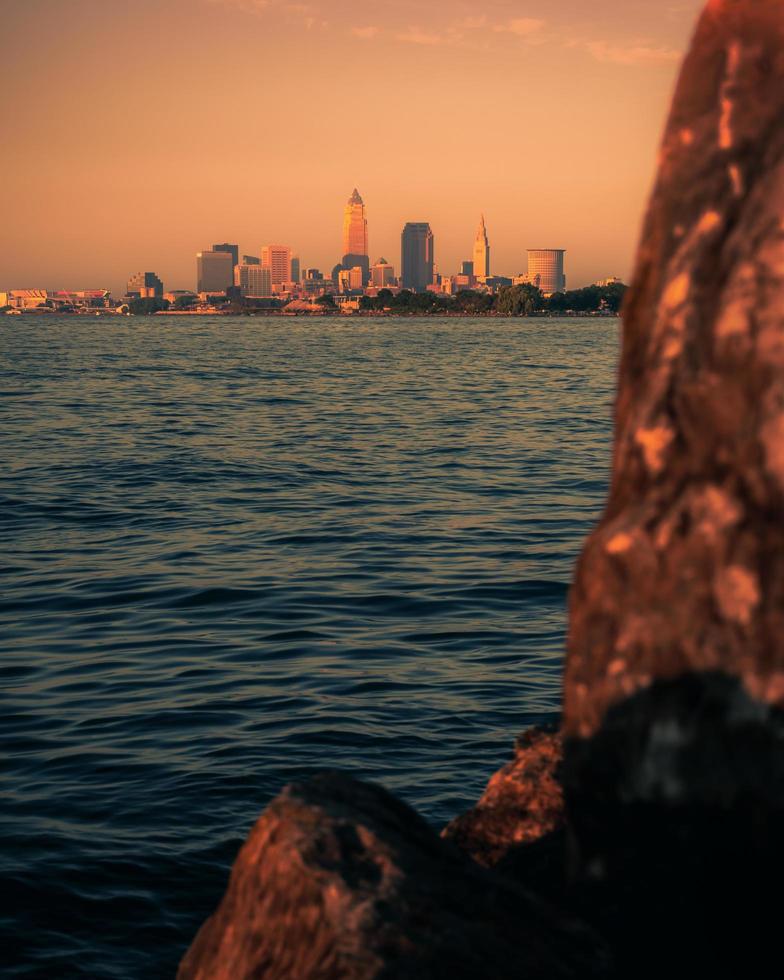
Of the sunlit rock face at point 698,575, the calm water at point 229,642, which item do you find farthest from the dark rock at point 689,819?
the calm water at point 229,642

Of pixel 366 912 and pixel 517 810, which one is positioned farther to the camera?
pixel 517 810

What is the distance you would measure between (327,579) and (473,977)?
11.6 metres

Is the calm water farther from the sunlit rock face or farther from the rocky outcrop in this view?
the sunlit rock face

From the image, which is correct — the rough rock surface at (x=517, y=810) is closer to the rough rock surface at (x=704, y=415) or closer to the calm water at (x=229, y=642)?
the calm water at (x=229, y=642)

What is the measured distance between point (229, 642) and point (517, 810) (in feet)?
23.2

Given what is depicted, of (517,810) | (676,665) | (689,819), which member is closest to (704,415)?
(676,665)

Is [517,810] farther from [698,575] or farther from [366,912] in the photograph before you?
[698,575]

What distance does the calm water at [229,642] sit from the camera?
7.36 meters

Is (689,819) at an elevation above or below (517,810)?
Answer: above

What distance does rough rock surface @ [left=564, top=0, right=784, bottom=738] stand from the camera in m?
3.04

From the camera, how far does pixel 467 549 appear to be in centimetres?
1723

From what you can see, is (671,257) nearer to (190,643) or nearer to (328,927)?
(328,927)

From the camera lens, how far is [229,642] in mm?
12211

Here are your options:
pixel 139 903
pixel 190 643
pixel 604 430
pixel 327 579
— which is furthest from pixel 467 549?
pixel 604 430
